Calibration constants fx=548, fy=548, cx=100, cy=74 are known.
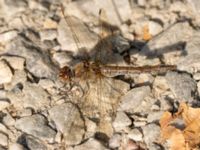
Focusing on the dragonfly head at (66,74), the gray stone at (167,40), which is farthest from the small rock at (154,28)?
the dragonfly head at (66,74)

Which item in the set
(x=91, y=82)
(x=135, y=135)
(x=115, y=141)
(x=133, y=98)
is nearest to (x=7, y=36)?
(x=91, y=82)

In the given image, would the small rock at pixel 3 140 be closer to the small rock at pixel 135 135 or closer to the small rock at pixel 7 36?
the small rock at pixel 135 135

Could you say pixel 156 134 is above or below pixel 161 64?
below

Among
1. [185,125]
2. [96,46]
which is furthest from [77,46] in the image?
[185,125]

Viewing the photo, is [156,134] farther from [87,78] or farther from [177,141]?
[87,78]

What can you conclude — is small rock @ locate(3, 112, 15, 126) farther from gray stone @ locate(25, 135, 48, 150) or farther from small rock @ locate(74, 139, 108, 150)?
small rock @ locate(74, 139, 108, 150)

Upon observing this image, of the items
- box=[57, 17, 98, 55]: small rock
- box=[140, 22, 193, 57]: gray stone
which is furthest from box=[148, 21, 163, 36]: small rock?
box=[57, 17, 98, 55]: small rock
